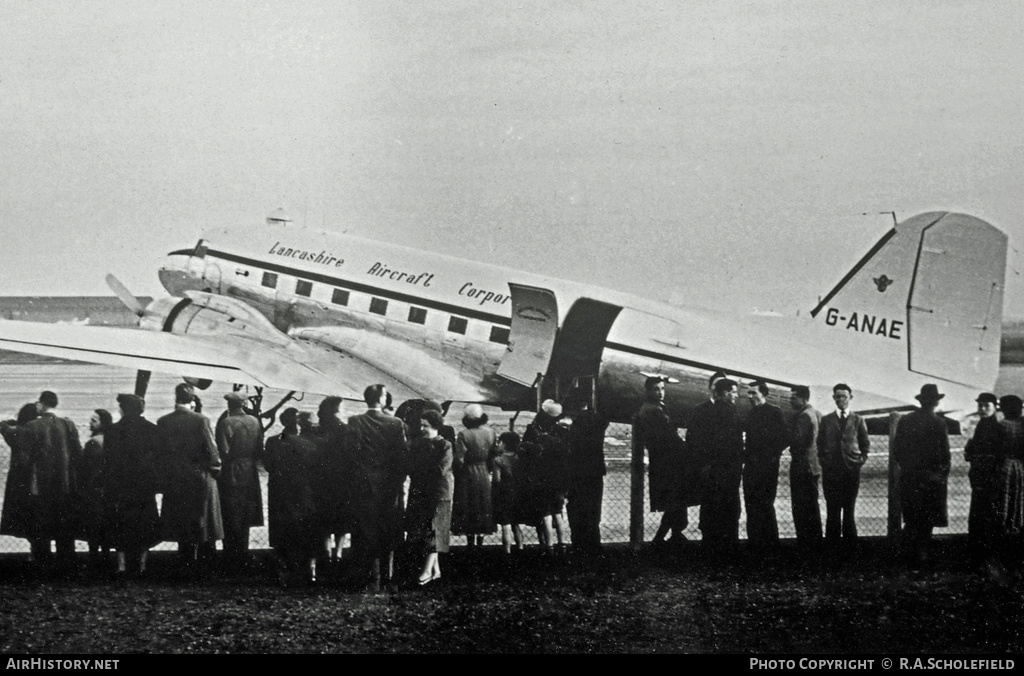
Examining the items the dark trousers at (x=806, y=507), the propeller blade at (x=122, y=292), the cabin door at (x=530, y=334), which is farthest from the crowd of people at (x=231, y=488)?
the propeller blade at (x=122, y=292)

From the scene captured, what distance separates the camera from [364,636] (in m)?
6.70

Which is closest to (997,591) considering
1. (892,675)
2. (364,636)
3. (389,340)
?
(892,675)

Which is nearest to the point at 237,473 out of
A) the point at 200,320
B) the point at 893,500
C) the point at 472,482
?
the point at 472,482

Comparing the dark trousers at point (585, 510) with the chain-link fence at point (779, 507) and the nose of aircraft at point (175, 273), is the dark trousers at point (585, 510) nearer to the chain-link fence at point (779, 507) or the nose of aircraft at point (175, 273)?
the chain-link fence at point (779, 507)

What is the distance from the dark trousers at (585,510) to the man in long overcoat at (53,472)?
13.7 ft

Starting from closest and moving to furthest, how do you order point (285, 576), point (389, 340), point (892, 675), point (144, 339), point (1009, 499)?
point (892, 675) → point (285, 576) → point (1009, 499) → point (144, 339) → point (389, 340)

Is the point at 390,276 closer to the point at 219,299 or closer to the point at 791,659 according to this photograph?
the point at 219,299

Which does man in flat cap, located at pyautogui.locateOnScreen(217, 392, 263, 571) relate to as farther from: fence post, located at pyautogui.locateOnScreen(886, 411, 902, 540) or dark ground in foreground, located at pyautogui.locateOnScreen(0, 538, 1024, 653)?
fence post, located at pyautogui.locateOnScreen(886, 411, 902, 540)

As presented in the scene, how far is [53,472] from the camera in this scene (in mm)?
7684

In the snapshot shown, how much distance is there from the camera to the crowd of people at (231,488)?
7.55 metres

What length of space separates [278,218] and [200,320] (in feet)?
7.56

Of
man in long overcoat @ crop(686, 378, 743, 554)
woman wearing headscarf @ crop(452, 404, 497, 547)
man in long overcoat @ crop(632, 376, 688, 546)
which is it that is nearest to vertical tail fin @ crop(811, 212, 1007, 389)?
man in long overcoat @ crop(686, 378, 743, 554)

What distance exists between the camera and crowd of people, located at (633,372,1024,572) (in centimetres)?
816

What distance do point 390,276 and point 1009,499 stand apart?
24.5ft
